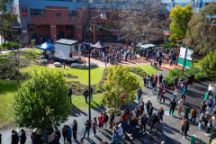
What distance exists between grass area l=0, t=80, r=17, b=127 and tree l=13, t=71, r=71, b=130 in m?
3.19

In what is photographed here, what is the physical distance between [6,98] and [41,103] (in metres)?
9.84

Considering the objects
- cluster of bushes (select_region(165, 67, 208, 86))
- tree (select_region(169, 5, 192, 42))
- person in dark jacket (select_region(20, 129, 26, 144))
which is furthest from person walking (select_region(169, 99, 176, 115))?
tree (select_region(169, 5, 192, 42))

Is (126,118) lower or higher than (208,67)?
lower

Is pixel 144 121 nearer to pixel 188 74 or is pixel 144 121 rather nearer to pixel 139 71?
pixel 188 74

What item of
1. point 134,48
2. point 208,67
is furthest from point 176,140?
point 134,48

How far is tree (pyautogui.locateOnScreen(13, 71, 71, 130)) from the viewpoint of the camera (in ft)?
46.8

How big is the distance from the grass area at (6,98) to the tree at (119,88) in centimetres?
633

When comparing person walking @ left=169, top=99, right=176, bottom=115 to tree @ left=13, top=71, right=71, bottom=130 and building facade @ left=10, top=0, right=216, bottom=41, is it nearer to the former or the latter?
tree @ left=13, top=71, right=71, bottom=130

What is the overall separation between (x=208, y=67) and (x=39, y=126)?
1698 cm

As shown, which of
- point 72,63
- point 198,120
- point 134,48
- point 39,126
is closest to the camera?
point 39,126

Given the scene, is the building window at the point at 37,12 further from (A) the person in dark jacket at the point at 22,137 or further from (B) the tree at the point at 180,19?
(A) the person in dark jacket at the point at 22,137

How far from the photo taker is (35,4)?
2012 inches

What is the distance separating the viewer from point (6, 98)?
22703mm

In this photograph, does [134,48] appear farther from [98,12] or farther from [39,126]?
[39,126]
